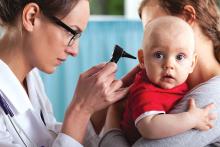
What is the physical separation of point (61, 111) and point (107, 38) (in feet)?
2.02

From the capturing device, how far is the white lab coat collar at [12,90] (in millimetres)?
1394

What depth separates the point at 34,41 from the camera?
1434 millimetres

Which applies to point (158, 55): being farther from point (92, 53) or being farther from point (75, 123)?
point (92, 53)

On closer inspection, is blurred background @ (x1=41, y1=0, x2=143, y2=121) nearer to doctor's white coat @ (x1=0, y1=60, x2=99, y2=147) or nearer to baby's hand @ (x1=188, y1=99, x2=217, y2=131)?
doctor's white coat @ (x1=0, y1=60, x2=99, y2=147)

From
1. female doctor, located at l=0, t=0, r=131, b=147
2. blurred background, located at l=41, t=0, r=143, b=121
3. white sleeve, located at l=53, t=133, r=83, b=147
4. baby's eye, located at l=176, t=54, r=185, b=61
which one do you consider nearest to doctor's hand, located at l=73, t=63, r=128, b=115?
female doctor, located at l=0, t=0, r=131, b=147

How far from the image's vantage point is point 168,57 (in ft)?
4.18

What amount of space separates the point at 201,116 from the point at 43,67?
0.59 m

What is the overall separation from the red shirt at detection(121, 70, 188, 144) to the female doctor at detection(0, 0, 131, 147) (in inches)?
2.5

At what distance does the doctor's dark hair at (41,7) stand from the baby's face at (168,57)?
0.31 m

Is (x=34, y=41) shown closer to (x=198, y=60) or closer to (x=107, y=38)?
(x=198, y=60)

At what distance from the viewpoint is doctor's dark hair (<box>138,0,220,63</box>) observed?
1.42 metres

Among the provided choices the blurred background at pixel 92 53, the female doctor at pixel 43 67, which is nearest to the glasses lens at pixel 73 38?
the female doctor at pixel 43 67

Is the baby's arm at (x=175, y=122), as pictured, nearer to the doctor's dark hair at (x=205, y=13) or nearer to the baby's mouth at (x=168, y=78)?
the baby's mouth at (x=168, y=78)

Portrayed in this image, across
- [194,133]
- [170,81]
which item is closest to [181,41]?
[170,81]
